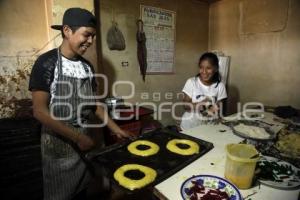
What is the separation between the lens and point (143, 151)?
1389mm

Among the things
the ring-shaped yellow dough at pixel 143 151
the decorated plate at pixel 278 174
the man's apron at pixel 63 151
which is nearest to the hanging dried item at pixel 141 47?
the man's apron at pixel 63 151

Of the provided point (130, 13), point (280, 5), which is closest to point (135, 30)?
point (130, 13)

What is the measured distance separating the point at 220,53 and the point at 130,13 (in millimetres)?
2076

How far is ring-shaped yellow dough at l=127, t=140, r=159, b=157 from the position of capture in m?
1.38

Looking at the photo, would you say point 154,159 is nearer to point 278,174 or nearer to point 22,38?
point 278,174

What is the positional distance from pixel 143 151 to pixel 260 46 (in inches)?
127

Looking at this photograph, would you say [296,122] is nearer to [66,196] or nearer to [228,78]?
[228,78]

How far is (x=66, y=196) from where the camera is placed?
1592 millimetres

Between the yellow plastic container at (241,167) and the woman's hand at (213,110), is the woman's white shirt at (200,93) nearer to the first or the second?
the woman's hand at (213,110)

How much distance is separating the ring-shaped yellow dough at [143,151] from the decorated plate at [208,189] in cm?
40

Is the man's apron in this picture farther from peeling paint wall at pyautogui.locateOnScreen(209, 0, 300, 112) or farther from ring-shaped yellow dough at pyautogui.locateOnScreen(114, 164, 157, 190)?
peeling paint wall at pyautogui.locateOnScreen(209, 0, 300, 112)

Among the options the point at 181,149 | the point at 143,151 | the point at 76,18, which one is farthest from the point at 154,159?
the point at 76,18

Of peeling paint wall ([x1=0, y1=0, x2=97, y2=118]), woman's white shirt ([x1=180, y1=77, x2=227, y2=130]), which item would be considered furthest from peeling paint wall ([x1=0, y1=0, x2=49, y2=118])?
woman's white shirt ([x1=180, y1=77, x2=227, y2=130])

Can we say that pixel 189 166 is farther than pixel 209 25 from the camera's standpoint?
No
